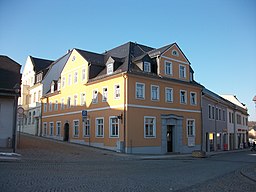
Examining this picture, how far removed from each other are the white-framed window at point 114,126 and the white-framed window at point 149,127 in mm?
2820

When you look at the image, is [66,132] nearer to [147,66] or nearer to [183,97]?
[147,66]

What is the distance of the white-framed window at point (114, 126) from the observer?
93.0 feet

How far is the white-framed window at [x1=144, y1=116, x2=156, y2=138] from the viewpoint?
28812 mm

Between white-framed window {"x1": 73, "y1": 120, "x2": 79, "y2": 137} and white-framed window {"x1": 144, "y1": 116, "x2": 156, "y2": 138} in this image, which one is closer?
white-framed window {"x1": 144, "y1": 116, "x2": 156, "y2": 138}

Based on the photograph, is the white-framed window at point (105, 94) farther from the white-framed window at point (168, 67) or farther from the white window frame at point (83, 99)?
the white-framed window at point (168, 67)

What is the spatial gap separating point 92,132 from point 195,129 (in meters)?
12.5

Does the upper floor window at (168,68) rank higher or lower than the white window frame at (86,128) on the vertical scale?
higher

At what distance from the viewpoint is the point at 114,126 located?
28750 millimetres

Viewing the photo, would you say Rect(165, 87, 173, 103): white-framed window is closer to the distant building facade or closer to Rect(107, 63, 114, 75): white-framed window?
Rect(107, 63, 114, 75): white-framed window

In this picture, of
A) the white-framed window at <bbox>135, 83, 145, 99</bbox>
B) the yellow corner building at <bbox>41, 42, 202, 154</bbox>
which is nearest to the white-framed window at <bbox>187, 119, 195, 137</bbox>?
the yellow corner building at <bbox>41, 42, 202, 154</bbox>

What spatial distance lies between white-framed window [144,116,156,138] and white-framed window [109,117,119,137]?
9.25 feet

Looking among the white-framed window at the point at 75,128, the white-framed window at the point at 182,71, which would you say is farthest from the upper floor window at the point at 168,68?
the white-framed window at the point at 75,128

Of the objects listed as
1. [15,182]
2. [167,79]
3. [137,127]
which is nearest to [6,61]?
[137,127]

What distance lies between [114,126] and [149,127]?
3.56 m
